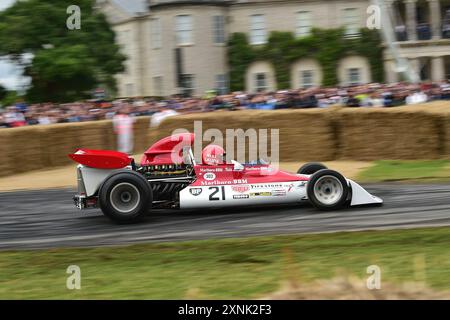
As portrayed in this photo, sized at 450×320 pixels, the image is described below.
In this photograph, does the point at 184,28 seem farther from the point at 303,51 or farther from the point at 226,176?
the point at 226,176

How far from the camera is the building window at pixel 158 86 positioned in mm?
43156

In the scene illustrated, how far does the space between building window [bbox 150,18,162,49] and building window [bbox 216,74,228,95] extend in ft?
12.9

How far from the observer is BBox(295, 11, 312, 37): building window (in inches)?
1624

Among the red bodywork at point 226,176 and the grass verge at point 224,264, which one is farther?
the red bodywork at point 226,176

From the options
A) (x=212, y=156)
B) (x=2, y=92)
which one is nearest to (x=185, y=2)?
(x=2, y=92)

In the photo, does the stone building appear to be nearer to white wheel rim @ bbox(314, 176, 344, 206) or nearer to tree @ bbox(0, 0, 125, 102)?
tree @ bbox(0, 0, 125, 102)

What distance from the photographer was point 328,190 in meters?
11.0

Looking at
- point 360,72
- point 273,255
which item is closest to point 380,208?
point 273,255

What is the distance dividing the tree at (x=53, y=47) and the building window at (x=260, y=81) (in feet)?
28.7

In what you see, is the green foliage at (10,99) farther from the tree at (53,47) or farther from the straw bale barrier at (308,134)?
the straw bale barrier at (308,134)

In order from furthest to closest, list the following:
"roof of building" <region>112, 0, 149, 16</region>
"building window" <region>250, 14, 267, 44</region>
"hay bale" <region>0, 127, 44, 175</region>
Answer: "roof of building" <region>112, 0, 149, 16</region> → "building window" <region>250, 14, 267, 44</region> → "hay bale" <region>0, 127, 44, 175</region>

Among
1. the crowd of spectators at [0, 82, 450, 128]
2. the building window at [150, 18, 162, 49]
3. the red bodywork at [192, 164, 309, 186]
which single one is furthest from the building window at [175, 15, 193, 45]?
the red bodywork at [192, 164, 309, 186]

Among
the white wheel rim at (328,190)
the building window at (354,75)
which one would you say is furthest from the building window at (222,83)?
the white wheel rim at (328,190)

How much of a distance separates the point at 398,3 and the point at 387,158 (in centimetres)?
2574
